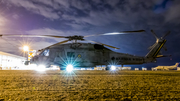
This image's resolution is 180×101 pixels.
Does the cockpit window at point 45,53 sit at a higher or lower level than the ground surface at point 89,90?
higher

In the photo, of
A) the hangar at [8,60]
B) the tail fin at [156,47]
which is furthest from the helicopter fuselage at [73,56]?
the hangar at [8,60]

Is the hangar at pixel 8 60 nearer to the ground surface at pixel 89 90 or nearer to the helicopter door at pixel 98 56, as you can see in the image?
the helicopter door at pixel 98 56

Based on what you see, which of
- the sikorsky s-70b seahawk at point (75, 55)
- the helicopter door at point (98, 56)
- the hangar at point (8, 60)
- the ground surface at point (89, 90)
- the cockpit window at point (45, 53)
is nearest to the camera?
the ground surface at point (89, 90)

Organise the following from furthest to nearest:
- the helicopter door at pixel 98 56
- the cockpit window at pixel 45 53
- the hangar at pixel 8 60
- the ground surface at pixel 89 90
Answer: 1. the hangar at pixel 8 60
2. the helicopter door at pixel 98 56
3. the cockpit window at pixel 45 53
4. the ground surface at pixel 89 90

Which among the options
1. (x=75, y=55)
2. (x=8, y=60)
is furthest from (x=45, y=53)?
(x=8, y=60)

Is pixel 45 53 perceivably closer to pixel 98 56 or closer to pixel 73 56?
pixel 73 56

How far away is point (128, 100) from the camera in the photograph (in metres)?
1.64

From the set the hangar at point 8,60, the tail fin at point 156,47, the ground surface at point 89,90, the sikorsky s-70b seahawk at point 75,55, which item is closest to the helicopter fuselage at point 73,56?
the sikorsky s-70b seahawk at point 75,55

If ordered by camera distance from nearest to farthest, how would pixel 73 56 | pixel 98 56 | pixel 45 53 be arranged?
1. pixel 73 56
2. pixel 45 53
3. pixel 98 56

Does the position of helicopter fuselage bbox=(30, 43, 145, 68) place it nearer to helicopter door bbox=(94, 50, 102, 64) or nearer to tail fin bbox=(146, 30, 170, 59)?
helicopter door bbox=(94, 50, 102, 64)

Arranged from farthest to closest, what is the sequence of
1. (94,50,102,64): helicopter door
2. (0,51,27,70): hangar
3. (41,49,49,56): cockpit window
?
(0,51,27,70): hangar
(94,50,102,64): helicopter door
(41,49,49,56): cockpit window

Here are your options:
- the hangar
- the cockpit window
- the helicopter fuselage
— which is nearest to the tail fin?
the helicopter fuselage

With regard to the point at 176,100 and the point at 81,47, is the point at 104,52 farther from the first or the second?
the point at 176,100

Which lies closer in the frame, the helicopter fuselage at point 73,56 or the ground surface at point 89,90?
the ground surface at point 89,90
